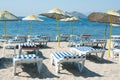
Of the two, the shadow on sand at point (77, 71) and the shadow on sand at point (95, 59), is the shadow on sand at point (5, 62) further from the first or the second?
the shadow on sand at point (95, 59)

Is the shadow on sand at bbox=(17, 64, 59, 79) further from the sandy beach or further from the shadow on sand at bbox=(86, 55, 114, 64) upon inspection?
the shadow on sand at bbox=(86, 55, 114, 64)

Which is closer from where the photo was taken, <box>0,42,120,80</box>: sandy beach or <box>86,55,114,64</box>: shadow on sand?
<box>0,42,120,80</box>: sandy beach

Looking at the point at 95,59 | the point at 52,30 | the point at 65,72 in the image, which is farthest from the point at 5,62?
the point at 52,30

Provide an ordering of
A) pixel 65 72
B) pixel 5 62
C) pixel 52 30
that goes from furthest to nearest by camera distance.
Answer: pixel 52 30 < pixel 5 62 < pixel 65 72

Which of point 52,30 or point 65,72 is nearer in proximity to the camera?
point 65,72

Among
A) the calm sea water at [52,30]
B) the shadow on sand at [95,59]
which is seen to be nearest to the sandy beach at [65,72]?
the shadow on sand at [95,59]

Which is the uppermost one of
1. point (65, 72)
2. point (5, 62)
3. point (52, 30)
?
point (52, 30)

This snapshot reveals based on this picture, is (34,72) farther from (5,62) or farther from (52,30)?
(52,30)

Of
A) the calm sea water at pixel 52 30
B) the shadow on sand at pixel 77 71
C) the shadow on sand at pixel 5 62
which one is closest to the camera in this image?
the shadow on sand at pixel 77 71

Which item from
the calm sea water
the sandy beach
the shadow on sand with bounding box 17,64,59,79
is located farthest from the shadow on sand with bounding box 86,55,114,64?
the calm sea water

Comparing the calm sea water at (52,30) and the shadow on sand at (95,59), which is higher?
the calm sea water at (52,30)

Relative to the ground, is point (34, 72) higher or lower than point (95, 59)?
lower

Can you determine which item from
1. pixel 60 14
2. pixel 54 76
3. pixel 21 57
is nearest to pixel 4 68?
pixel 21 57

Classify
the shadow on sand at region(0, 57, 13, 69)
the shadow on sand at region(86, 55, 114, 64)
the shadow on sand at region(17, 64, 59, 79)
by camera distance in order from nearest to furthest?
the shadow on sand at region(17, 64, 59, 79)
the shadow on sand at region(0, 57, 13, 69)
the shadow on sand at region(86, 55, 114, 64)
